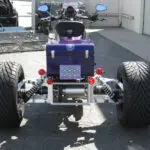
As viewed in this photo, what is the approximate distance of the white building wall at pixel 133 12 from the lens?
640 inches

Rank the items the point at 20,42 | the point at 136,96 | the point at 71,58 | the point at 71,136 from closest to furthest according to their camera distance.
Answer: the point at 136,96
the point at 71,136
the point at 71,58
the point at 20,42

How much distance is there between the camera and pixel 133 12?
17.3 meters

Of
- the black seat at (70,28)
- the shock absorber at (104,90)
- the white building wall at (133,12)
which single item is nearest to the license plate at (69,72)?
the shock absorber at (104,90)

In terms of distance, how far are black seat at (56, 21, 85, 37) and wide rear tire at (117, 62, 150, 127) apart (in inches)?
48.0

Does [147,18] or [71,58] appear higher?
[71,58]

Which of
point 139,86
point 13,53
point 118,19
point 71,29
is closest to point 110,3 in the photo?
point 118,19

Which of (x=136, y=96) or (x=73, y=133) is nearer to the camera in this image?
(x=136, y=96)

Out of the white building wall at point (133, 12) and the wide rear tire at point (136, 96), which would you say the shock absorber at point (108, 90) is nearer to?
the wide rear tire at point (136, 96)

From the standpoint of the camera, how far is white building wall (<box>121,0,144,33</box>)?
Answer: 1625 centimetres

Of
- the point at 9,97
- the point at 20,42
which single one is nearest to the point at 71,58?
the point at 9,97

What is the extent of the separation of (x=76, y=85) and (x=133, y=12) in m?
13.0

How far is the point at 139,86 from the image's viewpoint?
4523 millimetres

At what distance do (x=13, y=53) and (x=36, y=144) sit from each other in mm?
6709

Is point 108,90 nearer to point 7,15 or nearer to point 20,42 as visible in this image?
point 20,42
